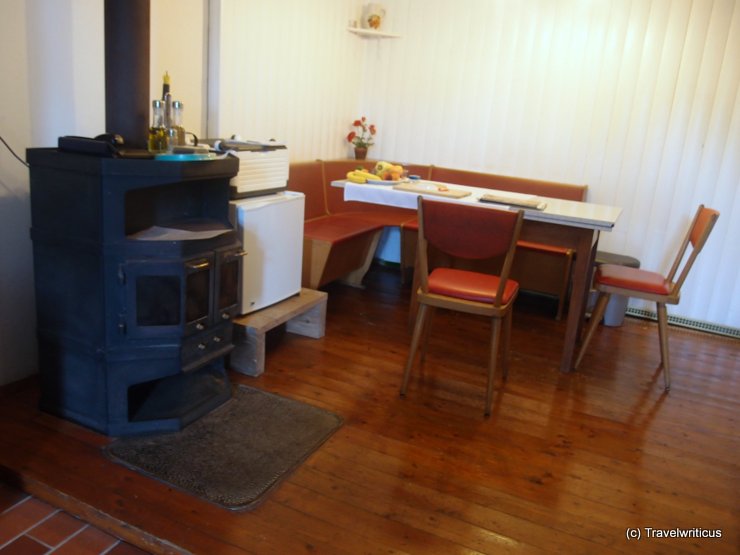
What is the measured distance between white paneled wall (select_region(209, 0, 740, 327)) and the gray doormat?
1.78 meters

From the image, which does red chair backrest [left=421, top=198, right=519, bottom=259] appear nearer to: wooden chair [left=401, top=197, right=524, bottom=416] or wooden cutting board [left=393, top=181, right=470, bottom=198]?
wooden chair [left=401, top=197, right=524, bottom=416]

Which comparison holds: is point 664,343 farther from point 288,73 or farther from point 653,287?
point 288,73

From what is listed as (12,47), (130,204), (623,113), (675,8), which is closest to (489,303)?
(130,204)

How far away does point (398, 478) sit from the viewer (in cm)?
221

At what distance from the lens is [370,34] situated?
16.1 feet

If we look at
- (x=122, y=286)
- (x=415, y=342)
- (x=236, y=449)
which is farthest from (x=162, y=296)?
(x=415, y=342)

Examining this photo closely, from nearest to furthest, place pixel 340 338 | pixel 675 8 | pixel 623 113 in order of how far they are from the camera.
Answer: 1. pixel 340 338
2. pixel 675 8
3. pixel 623 113

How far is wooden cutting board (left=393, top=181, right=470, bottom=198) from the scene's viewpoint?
10.8ft

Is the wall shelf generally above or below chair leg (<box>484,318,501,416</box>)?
above

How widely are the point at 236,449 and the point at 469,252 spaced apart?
126 centimetres

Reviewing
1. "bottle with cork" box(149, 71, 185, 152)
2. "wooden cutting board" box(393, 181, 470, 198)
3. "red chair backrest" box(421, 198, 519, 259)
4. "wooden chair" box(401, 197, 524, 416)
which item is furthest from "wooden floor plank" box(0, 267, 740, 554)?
"bottle with cork" box(149, 71, 185, 152)

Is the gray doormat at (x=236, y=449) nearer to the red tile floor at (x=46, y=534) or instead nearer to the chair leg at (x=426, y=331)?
the red tile floor at (x=46, y=534)

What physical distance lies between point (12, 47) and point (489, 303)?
2.19m

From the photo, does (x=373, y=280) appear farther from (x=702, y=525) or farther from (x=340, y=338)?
(x=702, y=525)
